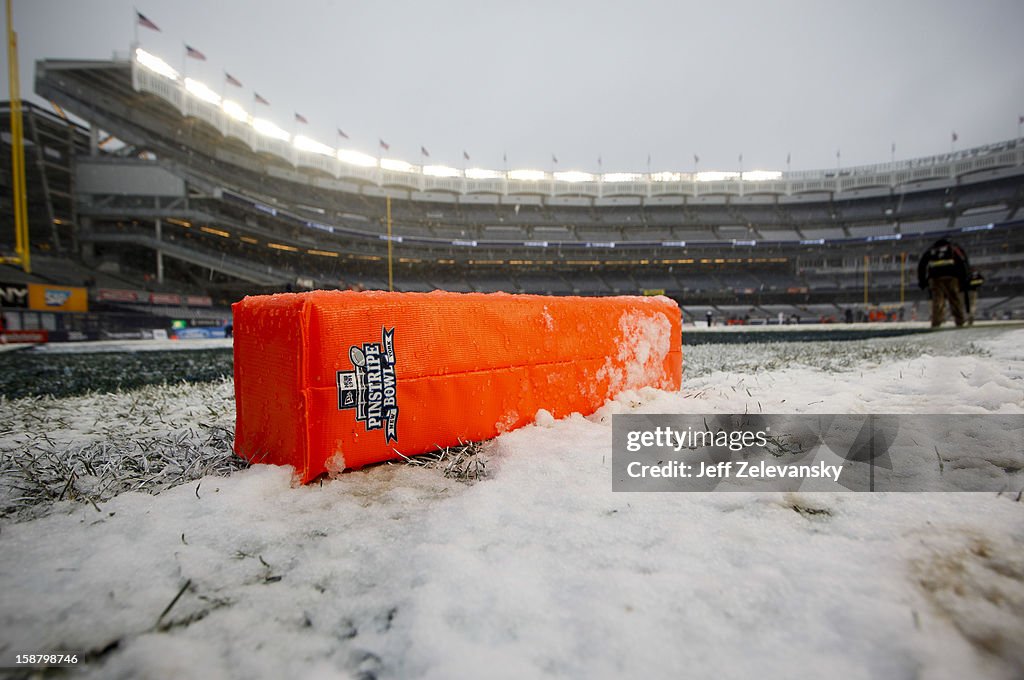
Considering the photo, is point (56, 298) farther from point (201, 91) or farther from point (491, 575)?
point (491, 575)

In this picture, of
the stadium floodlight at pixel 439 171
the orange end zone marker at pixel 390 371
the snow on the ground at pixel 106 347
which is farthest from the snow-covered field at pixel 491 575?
the stadium floodlight at pixel 439 171

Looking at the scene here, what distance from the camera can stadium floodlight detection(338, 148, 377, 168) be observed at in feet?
119

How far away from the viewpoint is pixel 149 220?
27.2 meters

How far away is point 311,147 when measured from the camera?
1382 inches

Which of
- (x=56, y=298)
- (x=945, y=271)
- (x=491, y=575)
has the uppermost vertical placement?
(x=56, y=298)

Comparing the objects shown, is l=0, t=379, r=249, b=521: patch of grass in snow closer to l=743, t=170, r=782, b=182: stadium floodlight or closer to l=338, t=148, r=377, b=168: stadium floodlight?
l=338, t=148, r=377, b=168: stadium floodlight

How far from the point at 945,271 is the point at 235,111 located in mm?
40688

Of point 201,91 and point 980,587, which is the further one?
point 201,91

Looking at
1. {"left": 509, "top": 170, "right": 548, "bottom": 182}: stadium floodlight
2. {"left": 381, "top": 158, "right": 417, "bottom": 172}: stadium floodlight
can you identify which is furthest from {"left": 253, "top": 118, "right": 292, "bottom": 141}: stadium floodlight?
{"left": 509, "top": 170, "right": 548, "bottom": 182}: stadium floodlight

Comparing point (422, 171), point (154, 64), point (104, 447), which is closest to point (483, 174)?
point (422, 171)

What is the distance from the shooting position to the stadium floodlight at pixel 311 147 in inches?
1343

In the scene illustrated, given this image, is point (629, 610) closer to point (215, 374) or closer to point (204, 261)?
point (215, 374)

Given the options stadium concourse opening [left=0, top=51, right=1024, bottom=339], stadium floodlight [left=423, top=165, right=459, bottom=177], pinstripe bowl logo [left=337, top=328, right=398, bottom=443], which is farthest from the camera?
stadium floodlight [left=423, top=165, right=459, bottom=177]

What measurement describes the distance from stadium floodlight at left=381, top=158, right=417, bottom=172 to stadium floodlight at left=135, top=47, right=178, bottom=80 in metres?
14.9
